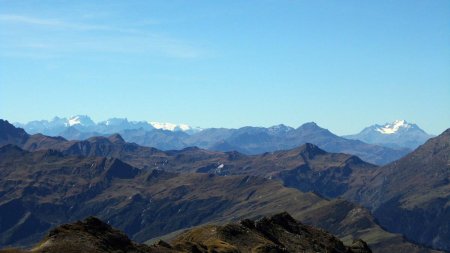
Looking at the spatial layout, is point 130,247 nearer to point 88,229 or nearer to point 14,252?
point 88,229

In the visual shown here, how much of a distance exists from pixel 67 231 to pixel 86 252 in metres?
13.8

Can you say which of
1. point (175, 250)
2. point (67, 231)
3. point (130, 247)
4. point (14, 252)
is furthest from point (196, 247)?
point (14, 252)

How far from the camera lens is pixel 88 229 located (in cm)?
17188

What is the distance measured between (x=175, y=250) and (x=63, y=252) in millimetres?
39913

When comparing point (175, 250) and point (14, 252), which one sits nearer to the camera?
point (14, 252)

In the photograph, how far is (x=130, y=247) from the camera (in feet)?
560

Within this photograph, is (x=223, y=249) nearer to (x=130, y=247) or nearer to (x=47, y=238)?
(x=130, y=247)

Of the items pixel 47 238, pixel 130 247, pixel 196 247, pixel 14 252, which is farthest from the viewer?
pixel 196 247

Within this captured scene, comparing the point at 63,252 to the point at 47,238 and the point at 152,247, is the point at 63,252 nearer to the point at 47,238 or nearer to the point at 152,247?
the point at 47,238

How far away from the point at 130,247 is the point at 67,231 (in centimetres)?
1764

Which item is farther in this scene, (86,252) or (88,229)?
(88,229)

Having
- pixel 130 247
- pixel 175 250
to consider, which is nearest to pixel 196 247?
pixel 175 250

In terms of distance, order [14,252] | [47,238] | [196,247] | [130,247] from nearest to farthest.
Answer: [14,252], [47,238], [130,247], [196,247]

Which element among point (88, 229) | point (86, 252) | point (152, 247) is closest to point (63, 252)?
point (86, 252)
